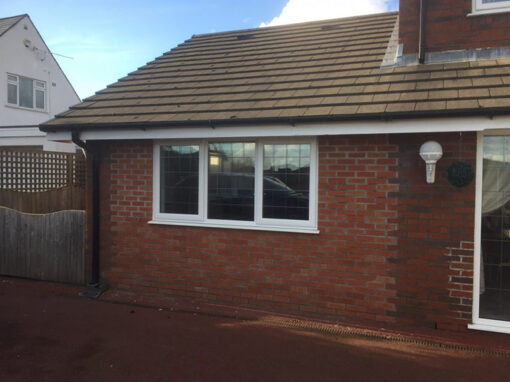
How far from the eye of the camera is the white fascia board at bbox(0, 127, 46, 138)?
1395cm

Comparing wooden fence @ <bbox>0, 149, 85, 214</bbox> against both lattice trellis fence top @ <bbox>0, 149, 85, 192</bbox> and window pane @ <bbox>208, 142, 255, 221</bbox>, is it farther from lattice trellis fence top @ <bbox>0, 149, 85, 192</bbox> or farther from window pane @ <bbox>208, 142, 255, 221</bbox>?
window pane @ <bbox>208, 142, 255, 221</bbox>

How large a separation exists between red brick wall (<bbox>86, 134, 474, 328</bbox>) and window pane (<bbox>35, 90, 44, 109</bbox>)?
13960 mm

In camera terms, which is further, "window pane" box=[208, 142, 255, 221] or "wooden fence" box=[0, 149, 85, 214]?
"wooden fence" box=[0, 149, 85, 214]

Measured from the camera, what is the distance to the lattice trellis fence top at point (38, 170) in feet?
27.3

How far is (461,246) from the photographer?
4656 millimetres

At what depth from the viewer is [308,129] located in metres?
4.92

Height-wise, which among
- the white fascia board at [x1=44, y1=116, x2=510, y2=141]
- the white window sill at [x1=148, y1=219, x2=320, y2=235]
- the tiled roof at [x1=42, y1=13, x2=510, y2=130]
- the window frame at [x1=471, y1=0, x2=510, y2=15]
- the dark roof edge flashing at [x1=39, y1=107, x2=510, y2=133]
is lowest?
the white window sill at [x1=148, y1=219, x2=320, y2=235]

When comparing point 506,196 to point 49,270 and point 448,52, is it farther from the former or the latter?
point 49,270

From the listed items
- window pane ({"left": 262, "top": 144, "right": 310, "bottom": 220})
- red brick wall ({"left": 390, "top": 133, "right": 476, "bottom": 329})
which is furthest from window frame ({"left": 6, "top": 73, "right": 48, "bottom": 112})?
red brick wall ({"left": 390, "top": 133, "right": 476, "bottom": 329})

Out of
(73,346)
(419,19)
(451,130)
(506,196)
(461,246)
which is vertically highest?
(419,19)

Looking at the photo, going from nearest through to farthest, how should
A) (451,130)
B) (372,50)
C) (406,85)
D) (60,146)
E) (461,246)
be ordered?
(451,130), (461,246), (406,85), (372,50), (60,146)

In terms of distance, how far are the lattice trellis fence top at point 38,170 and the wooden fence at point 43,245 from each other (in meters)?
1.20

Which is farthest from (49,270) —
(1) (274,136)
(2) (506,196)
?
(2) (506,196)

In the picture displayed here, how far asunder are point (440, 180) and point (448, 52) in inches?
75.6
